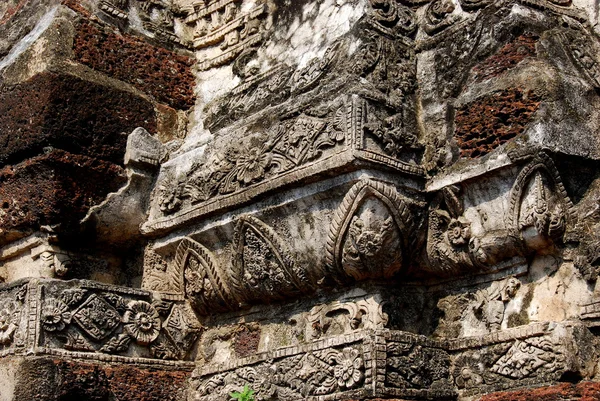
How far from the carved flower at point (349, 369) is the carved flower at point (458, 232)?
972 millimetres

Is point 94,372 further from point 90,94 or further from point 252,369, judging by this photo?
point 90,94

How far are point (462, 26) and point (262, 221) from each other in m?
1.93

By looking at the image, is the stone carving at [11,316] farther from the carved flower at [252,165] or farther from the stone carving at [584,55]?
the stone carving at [584,55]

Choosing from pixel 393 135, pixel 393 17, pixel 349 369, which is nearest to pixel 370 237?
pixel 393 135

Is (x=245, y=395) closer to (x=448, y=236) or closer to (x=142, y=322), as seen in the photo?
(x=142, y=322)

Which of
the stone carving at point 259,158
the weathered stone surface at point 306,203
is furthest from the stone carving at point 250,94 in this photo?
the stone carving at point 259,158

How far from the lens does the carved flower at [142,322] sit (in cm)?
773

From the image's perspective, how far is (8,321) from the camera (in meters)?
7.41

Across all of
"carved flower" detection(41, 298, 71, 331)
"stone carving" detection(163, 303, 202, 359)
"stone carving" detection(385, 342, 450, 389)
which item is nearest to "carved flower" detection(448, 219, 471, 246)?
"stone carving" detection(385, 342, 450, 389)

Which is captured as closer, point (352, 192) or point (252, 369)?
point (352, 192)

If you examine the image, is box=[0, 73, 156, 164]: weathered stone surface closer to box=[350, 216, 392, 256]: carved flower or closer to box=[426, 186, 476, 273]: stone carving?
box=[350, 216, 392, 256]: carved flower

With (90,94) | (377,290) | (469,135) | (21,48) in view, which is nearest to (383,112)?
(469,135)

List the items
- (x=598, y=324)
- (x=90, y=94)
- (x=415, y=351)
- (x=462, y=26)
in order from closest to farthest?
(x=598, y=324), (x=415, y=351), (x=462, y=26), (x=90, y=94)

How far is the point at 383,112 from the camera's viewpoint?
694cm
